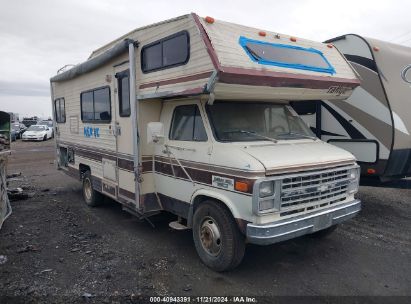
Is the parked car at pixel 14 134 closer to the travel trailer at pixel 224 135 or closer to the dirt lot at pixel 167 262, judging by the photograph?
the dirt lot at pixel 167 262

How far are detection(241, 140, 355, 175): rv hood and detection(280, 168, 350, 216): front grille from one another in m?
0.12

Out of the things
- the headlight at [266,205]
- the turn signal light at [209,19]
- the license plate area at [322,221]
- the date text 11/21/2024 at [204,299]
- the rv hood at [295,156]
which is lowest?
the date text 11/21/2024 at [204,299]

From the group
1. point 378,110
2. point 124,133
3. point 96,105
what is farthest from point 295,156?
point 96,105

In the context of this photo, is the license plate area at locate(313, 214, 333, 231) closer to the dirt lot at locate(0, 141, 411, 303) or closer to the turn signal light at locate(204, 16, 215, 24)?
the dirt lot at locate(0, 141, 411, 303)

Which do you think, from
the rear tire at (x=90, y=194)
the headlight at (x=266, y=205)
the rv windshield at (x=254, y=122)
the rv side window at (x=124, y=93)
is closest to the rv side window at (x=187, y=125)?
the rv windshield at (x=254, y=122)

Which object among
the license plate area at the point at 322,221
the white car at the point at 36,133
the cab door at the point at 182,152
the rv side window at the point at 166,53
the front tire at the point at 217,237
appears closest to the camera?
the front tire at the point at 217,237

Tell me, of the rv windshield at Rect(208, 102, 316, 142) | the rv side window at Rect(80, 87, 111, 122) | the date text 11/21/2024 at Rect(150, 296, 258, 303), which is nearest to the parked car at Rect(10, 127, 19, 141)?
the rv side window at Rect(80, 87, 111, 122)

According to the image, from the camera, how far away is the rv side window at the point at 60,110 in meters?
9.02

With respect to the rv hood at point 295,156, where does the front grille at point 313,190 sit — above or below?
below

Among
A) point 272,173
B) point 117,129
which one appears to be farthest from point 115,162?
point 272,173

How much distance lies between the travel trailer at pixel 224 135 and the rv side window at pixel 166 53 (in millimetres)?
15

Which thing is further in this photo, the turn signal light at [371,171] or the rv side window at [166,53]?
the turn signal light at [371,171]

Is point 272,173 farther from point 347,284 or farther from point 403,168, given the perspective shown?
point 403,168

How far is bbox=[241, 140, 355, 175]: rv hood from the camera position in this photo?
4.16m
